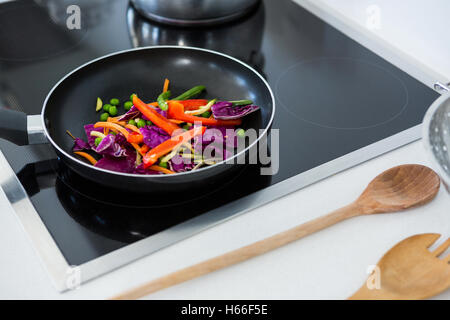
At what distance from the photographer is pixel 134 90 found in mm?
1062

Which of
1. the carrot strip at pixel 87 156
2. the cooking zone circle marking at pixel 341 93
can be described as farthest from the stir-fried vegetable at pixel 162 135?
the cooking zone circle marking at pixel 341 93

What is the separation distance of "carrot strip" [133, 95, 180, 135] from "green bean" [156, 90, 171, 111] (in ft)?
0.06

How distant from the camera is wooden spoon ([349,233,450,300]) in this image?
2.28ft

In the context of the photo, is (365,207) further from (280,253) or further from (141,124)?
(141,124)

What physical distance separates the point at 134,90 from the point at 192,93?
0.12 metres

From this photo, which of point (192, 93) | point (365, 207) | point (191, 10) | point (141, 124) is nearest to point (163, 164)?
point (141, 124)

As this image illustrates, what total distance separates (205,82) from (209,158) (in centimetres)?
24

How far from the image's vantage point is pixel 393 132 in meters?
0.98

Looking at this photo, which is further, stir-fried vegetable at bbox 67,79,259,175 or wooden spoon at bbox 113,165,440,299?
stir-fried vegetable at bbox 67,79,259,175

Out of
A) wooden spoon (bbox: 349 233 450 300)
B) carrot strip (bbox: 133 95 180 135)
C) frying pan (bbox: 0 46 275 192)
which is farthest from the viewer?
carrot strip (bbox: 133 95 180 135)

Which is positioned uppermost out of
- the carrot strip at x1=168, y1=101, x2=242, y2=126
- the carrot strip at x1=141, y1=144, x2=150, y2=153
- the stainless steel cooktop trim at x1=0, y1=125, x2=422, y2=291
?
the carrot strip at x1=168, y1=101, x2=242, y2=126

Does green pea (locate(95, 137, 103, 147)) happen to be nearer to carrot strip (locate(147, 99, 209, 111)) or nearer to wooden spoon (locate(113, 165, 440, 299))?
carrot strip (locate(147, 99, 209, 111))

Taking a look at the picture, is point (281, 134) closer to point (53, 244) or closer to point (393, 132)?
point (393, 132)

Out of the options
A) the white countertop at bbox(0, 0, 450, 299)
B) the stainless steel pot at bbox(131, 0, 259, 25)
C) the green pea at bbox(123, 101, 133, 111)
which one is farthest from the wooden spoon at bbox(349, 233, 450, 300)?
the stainless steel pot at bbox(131, 0, 259, 25)
